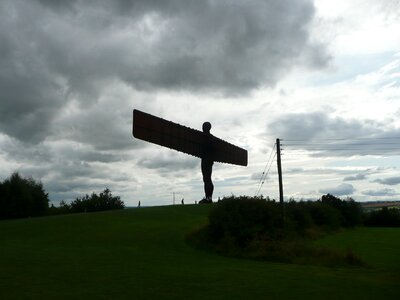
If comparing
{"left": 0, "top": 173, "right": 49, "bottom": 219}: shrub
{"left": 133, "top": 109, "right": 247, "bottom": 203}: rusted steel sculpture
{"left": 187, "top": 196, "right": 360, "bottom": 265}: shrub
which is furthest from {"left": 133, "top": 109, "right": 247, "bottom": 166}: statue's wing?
{"left": 0, "top": 173, "right": 49, "bottom": 219}: shrub

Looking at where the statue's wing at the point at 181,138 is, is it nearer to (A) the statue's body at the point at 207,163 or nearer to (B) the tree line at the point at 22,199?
(A) the statue's body at the point at 207,163

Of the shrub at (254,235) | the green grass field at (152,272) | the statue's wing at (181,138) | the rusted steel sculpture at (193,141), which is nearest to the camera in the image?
the green grass field at (152,272)

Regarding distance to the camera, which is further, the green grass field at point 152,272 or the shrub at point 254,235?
the shrub at point 254,235

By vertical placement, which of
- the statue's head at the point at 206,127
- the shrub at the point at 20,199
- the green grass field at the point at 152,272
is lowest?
the green grass field at the point at 152,272

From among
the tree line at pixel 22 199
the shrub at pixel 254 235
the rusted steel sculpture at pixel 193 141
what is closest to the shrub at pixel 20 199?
the tree line at pixel 22 199

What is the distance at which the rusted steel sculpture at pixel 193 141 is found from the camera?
31.6 meters

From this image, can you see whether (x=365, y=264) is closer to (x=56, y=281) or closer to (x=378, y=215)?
(x=56, y=281)

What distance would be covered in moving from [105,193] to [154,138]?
45779mm

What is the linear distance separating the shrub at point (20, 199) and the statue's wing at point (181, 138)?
114 feet

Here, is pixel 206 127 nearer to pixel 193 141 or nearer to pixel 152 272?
pixel 193 141

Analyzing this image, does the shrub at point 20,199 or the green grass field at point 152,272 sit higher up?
the shrub at point 20,199

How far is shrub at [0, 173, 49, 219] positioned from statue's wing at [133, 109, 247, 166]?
114 feet

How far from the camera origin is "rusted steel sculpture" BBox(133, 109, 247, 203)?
31578 millimetres

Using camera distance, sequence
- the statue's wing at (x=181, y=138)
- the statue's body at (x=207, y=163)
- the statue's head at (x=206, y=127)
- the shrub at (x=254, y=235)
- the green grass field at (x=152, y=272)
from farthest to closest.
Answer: the statue's head at (x=206, y=127)
the statue's body at (x=207, y=163)
the statue's wing at (x=181, y=138)
the shrub at (x=254, y=235)
the green grass field at (x=152, y=272)
